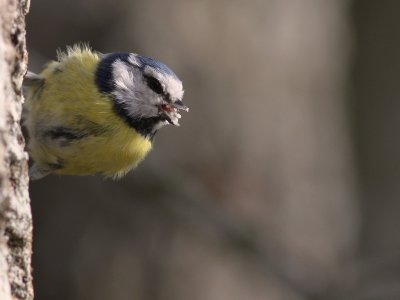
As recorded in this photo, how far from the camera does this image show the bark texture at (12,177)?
1.74 m

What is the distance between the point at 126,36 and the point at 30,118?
3.35 feet

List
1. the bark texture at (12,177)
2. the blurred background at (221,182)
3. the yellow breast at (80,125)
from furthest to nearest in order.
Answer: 1. the blurred background at (221,182)
2. the yellow breast at (80,125)
3. the bark texture at (12,177)

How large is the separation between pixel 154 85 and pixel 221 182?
49.3 inches

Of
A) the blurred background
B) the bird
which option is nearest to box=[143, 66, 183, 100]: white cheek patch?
the bird

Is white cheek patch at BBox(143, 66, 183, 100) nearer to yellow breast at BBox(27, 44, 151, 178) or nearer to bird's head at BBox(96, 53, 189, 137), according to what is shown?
bird's head at BBox(96, 53, 189, 137)

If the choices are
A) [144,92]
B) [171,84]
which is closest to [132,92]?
[144,92]

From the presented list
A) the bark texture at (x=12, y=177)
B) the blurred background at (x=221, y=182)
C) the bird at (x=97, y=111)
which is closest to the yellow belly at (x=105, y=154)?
the bird at (x=97, y=111)

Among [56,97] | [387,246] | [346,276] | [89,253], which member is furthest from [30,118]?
[387,246]

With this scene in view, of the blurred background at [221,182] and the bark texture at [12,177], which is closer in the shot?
the bark texture at [12,177]

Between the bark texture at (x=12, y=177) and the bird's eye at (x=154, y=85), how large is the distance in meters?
1.10

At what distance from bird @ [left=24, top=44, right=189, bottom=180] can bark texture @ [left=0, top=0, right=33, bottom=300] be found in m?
0.97

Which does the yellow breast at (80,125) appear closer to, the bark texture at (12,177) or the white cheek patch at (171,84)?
the white cheek patch at (171,84)

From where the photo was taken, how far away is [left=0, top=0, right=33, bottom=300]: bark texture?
5.72 feet

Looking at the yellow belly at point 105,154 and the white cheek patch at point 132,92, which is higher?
the white cheek patch at point 132,92
